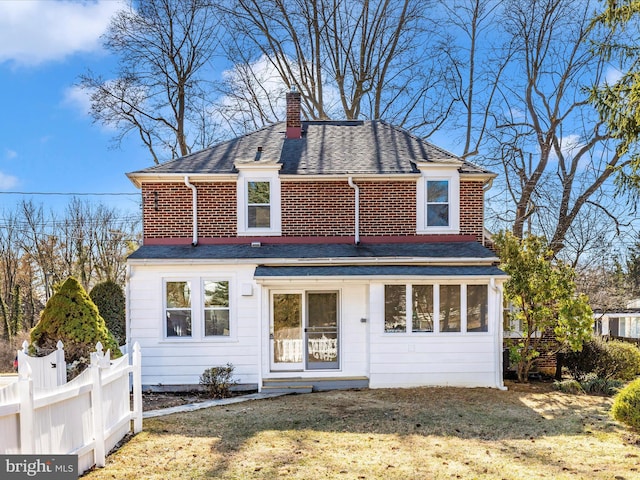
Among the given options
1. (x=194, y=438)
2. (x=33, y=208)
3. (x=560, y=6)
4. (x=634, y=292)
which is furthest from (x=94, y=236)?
(x=634, y=292)

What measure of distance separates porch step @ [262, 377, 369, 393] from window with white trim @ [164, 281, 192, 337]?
7.96 feet

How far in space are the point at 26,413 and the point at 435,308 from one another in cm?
918

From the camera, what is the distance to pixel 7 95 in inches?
928

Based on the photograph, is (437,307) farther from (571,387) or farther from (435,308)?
(571,387)

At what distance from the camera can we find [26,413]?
4715 millimetres

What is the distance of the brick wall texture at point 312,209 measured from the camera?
1316 cm

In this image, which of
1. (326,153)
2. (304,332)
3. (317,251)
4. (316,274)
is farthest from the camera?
(326,153)

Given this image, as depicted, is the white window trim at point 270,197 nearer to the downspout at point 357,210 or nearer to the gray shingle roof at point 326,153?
the gray shingle roof at point 326,153

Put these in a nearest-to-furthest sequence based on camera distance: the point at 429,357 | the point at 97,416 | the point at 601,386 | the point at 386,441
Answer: the point at 97,416, the point at 386,441, the point at 429,357, the point at 601,386

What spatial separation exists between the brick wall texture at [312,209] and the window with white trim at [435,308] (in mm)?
2008

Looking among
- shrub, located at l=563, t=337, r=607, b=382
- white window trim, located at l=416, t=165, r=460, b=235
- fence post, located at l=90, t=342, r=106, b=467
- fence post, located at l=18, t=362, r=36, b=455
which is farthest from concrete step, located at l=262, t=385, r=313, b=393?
shrub, located at l=563, t=337, r=607, b=382

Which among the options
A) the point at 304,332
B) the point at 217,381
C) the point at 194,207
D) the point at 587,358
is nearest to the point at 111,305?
the point at 194,207

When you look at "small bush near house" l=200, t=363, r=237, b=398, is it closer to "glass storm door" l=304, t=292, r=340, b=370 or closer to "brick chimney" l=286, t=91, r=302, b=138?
"glass storm door" l=304, t=292, r=340, b=370

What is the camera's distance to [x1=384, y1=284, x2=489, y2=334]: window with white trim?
39.1 ft
